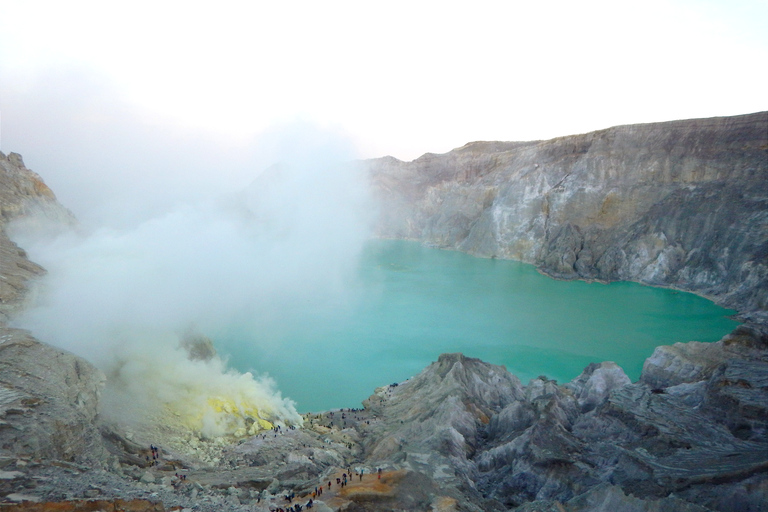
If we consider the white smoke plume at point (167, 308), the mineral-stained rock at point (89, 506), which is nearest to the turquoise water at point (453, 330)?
the white smoke plume at point (167, 308)

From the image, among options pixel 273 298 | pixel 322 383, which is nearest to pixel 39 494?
pixel 322 383

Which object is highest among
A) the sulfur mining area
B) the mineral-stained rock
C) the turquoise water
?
the mineral-stained rock

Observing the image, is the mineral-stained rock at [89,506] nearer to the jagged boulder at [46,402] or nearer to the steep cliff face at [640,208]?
the jagged boulder at [46,402]

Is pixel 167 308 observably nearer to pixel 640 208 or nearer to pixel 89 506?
pixel 89 506

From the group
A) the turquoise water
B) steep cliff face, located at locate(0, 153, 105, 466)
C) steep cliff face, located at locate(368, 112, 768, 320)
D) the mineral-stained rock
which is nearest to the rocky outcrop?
steep cliff face, located at locate(0, 153, 105, 466)

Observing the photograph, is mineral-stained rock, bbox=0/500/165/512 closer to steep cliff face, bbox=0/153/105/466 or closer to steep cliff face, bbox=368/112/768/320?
steep cliff face, bbox=0/153/105/466

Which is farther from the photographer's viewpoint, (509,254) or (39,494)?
(509,254)

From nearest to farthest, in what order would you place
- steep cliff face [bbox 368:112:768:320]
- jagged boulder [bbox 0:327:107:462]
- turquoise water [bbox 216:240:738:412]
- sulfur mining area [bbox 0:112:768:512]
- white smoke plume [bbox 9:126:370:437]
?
jagged boulder [bbox 0:327:107:462] → sulfur mining area [bbox 0:112:768:512] → white smoke plume [bbox 9:126:370:437] → turquoise water [bbox 216:240:738:412] → steep cliff face [bbox 368:112:768:320]

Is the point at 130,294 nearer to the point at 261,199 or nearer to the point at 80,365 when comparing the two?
the point at 80,365
